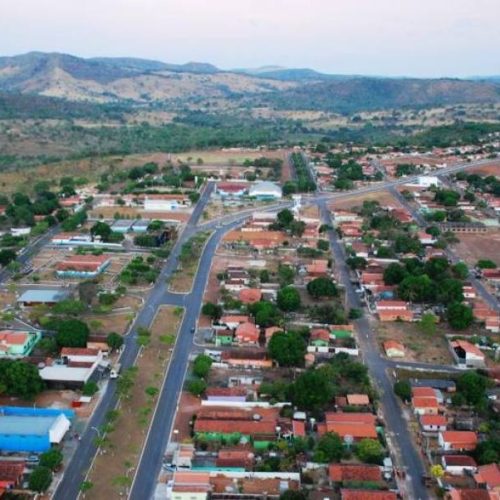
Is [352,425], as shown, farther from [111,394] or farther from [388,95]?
[388,95]

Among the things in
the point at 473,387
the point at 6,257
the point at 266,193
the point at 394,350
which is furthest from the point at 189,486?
the point at 266,193

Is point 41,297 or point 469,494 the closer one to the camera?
point 469,494

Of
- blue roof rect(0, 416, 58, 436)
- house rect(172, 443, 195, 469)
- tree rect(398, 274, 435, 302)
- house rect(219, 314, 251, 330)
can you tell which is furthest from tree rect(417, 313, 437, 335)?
blue roof rect(0, 416, 58, 436)

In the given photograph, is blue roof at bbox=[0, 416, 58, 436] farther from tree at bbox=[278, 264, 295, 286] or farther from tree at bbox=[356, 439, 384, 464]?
tree at bbox=[278, 264, 295, 286]

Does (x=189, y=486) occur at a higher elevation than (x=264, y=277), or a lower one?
higher

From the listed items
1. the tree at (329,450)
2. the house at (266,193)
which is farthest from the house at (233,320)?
the house at (266,193)

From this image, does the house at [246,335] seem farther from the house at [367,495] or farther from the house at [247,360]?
the house at [367,495]
